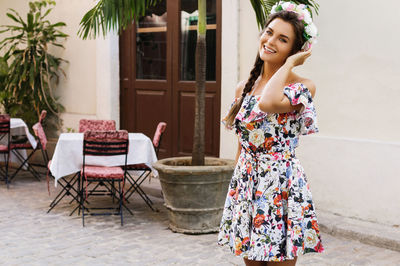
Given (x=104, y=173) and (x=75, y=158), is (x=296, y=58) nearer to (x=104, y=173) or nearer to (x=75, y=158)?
(x=104, y=173)

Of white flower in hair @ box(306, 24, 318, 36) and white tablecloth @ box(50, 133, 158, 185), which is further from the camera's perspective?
white tablecloth @ box(50, 133, 158, 185)

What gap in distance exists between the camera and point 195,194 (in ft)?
19.6

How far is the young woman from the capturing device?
9.50 ft

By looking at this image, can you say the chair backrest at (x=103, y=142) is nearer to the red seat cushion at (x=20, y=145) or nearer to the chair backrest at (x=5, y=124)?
the chair backrest at (x=5, y=124)

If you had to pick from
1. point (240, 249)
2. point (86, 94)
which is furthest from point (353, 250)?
point (86, 94)

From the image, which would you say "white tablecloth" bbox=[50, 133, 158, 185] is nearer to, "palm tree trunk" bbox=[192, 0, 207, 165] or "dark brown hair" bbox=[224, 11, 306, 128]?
"palm tree trunk" bbox=[192, 0, 207, 165]

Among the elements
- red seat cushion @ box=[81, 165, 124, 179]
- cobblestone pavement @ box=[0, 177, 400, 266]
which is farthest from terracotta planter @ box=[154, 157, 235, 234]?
red seat cushion @ box=[81, 165, 124, 179]

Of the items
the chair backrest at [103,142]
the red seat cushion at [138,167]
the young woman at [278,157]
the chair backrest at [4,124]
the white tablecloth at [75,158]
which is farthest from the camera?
the chair backrest at [4,124]

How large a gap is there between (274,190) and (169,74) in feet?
20.5

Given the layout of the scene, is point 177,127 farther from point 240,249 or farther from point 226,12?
point 240,249

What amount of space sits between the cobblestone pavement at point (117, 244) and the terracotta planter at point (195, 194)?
0.14 meters

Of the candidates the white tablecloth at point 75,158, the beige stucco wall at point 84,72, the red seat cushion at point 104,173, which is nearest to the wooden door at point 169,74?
the beige stucco wall at point 84,72

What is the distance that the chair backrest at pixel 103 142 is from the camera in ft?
20.7

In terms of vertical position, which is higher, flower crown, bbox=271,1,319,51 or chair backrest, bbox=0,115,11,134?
flower crown, bbox=271,1,319,51
